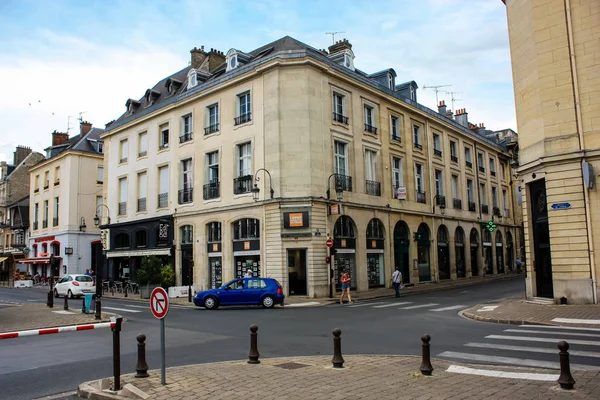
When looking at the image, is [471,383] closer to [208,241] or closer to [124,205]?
[208,241]

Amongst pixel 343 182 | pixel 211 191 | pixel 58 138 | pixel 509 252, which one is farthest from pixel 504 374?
pixel 58 138

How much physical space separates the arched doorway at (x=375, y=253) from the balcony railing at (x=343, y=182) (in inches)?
112

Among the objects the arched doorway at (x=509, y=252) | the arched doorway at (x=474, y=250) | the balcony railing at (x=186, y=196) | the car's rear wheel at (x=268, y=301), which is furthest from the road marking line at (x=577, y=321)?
the arched doorway at (x=509, y=252)

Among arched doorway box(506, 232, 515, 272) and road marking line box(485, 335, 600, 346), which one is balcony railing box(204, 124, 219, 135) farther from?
arched doorway box(506, 232, 515, 272)

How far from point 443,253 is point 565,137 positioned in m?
20.1

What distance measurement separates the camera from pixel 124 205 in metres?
36.8

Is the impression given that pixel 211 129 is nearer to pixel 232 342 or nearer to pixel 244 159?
pixel 244 159

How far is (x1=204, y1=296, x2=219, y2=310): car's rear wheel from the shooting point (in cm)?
2033

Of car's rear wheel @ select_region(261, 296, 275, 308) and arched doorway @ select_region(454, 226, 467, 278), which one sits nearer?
car's rear wheel @ select_region(261, 296, 275, 308)

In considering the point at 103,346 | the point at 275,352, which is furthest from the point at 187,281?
the point at 275,352

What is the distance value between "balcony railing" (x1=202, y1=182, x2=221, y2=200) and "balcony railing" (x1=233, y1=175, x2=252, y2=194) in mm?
1559

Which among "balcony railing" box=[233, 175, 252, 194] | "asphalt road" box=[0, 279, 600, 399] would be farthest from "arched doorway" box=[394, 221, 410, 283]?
"asphalt road" box=[0, 279, 600, 399]

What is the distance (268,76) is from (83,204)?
26.3 m

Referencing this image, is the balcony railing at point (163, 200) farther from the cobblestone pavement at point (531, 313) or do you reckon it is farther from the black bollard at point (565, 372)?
the black bollard at point (565, 372)
